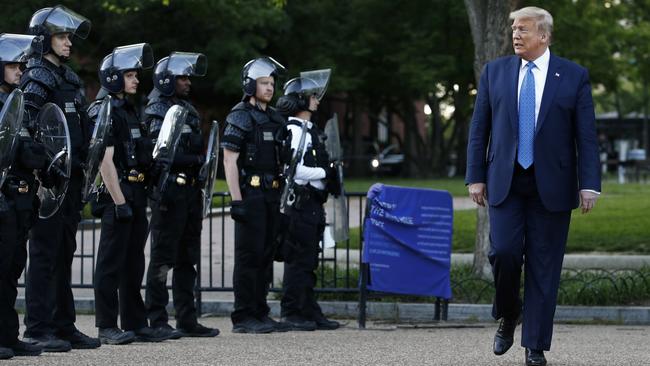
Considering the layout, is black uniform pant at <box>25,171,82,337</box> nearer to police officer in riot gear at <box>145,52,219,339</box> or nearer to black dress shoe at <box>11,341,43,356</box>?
black dress shoe at <box>11,341,43,356</box>

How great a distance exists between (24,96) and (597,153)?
11.2ft

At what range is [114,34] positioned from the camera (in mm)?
40562

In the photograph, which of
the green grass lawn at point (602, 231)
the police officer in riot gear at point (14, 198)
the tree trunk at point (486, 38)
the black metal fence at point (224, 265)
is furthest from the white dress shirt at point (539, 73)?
the green grass lawn at point (602, 231)

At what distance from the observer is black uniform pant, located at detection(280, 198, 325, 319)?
38.0ft

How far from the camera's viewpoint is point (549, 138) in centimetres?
826

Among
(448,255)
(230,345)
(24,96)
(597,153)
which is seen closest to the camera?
(597,153)

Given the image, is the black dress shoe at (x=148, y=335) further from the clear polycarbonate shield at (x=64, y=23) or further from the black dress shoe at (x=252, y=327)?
the clear polycarbonate shield at (x=64, y=23)

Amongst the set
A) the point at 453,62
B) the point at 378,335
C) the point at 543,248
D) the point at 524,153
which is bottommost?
the point at 378,335

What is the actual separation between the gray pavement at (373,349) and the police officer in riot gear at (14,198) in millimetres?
256

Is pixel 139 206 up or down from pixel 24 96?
down

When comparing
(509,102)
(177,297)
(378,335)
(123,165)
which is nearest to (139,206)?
(123,165)

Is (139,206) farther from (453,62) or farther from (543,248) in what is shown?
(453,62)

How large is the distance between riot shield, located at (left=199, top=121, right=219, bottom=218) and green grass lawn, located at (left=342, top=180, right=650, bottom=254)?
5857 mm

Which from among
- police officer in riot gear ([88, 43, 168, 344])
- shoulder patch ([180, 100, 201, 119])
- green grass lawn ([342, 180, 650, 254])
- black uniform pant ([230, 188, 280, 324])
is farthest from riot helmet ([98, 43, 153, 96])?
green grass lawn ([342, 180, 650, 254])
